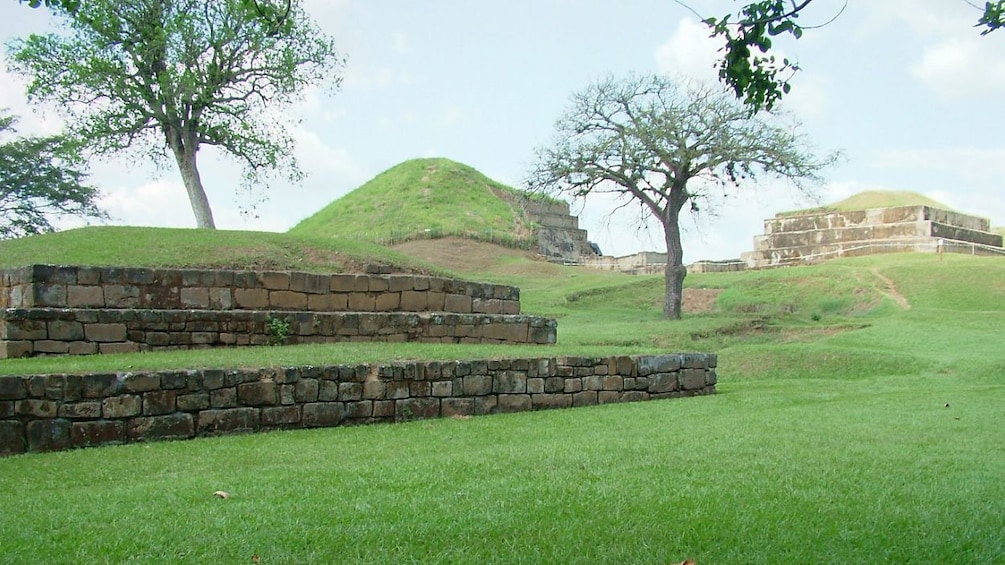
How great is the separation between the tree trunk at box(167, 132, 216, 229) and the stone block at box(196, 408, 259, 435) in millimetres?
12457

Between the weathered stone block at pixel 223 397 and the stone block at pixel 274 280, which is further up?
the stone block at pixel 274 280

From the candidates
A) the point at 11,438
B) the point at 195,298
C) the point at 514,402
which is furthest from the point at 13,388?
the point at 514,402

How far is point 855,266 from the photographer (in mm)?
28141

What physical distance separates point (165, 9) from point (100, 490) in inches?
660

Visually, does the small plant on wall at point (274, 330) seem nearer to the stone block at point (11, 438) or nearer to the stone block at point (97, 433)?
the stone block at point (97, 433)

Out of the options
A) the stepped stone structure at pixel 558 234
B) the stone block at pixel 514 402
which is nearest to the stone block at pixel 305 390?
the stone block at pixel 514 402

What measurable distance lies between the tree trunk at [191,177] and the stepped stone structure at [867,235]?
22.3 meters

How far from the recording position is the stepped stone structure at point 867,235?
31.8 meters

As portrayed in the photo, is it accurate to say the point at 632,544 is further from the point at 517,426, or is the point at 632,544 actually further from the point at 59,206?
the point at 59,206

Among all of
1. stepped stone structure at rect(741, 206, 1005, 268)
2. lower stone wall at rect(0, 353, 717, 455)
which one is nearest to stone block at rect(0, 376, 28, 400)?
lower stone wall at rect(0, 353, 717, 455)

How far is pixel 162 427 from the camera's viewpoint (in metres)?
7.80

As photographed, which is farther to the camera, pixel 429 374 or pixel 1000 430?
pixel 429 374

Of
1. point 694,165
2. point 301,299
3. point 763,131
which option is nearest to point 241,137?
point 301,299

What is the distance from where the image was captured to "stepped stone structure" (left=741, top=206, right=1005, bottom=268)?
3181cm
